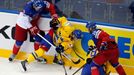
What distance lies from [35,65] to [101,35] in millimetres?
1220

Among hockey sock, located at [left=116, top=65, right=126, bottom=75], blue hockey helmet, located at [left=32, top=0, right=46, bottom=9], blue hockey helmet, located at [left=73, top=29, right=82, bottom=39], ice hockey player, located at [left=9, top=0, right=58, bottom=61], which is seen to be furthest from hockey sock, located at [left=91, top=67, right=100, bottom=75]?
blue hockey helmet, located at [left=32, top=0, right=46, bottom=9]

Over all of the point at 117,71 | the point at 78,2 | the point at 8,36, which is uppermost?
the point at 78,2

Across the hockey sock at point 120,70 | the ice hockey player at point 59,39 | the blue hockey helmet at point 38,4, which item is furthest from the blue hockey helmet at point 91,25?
the blue hockey helmet at point 38,4

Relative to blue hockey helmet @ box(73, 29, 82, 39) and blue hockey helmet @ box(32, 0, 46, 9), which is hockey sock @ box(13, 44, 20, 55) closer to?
blue hockey helmet @ box(32, 0, 46, 9)

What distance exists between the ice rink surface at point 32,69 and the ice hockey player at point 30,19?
13 centimetres

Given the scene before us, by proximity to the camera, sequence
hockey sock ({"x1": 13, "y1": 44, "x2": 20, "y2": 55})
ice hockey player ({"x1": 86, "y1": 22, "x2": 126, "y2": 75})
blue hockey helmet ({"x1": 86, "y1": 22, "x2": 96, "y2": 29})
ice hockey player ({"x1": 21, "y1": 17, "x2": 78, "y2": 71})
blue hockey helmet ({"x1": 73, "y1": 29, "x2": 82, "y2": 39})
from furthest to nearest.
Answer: hockey sock ({"x1": 13, "y1": 44, "x2": 20, "y2": 55}) → blue hockey helmet ({"x1": 73, "y1": 29, "x2": 82, "y2": 39}) → ice hockey player ({"x1": 21, "y1": 17, "x2": 78, "y2": 71}) → blue hockey helmet ({"x1": 86, "y1": 22, "x2": 96, "y2": 29}) → ice hockey player ({"x1": 86, "y1": 22, "x2": 126, "y2": 75})

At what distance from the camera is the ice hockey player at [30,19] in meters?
6.44

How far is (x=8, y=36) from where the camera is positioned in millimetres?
6781

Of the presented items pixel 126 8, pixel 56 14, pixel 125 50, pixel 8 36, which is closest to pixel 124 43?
pixel 125 50

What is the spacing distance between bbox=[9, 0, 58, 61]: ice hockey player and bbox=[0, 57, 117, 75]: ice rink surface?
126 mm

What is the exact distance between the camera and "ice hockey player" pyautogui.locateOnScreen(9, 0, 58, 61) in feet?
21.1

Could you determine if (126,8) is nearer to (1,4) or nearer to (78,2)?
(78,2)

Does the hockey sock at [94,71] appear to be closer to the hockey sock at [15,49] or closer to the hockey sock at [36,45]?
the hockey sock at [36,45]

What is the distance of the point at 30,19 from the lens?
6.54 meters
